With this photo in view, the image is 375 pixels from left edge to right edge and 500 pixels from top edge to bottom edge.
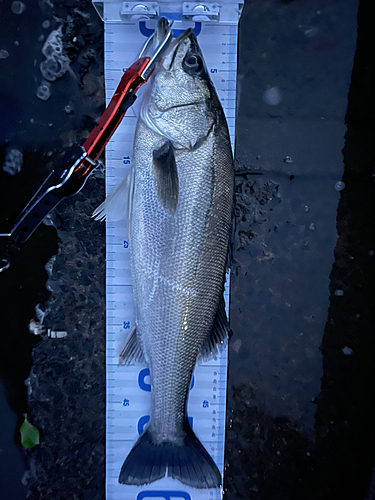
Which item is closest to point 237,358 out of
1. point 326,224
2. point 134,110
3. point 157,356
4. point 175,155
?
point 157,356

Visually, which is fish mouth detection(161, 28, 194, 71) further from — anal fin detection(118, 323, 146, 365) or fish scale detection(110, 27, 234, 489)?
anal fin detection(118, 323, 146, 365)

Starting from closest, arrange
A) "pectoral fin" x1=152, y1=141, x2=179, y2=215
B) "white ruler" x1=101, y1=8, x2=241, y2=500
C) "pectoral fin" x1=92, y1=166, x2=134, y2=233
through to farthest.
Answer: "pectoral fin" x1=152, y1=141, x2=179, y2=215 → "pectoral fin" x1=92, y1=166, x2=134, y2=233 → "white ruler" x1=101, y1=8, x2=241, y2=500

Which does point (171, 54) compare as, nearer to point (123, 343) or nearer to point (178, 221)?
point (178, 221)

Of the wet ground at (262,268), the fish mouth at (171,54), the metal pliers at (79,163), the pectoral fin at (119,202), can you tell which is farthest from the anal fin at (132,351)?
the fish mouth at (171,54)

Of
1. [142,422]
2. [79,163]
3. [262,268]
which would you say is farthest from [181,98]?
[142,422]

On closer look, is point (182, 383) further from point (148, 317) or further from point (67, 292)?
point (67, 292)

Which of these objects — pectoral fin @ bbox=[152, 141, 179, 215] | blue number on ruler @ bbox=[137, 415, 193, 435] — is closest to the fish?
pectoral fin @ bbox=[152, 141, 179, 215]
